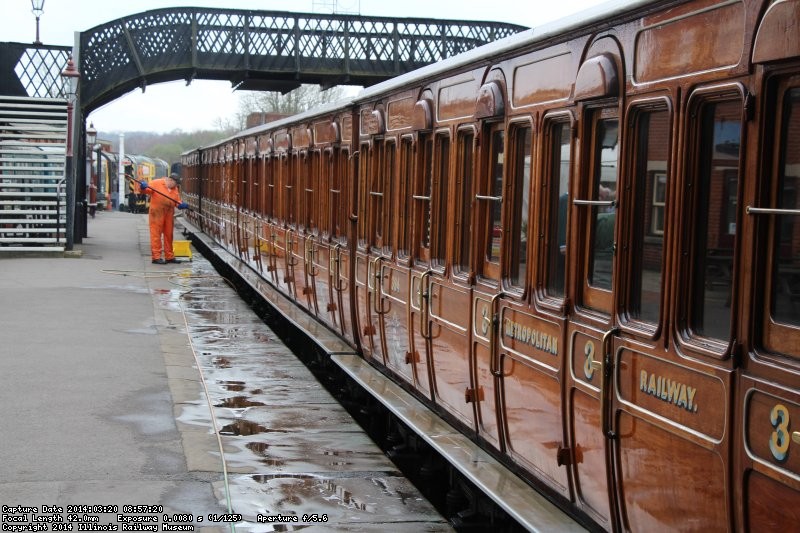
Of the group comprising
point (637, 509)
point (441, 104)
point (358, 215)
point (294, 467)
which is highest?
point (441, 104)

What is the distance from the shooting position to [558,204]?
18.3 ft

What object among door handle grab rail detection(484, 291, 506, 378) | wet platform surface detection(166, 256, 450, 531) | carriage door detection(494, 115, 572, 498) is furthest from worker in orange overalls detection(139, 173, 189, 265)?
carriage door detection(494, 115, 572, 498)

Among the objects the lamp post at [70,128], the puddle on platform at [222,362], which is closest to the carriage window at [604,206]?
the puddle on platform at [222,362]

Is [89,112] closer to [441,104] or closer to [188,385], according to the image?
[188,385]

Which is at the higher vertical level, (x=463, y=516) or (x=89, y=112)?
(x=89, y=112)

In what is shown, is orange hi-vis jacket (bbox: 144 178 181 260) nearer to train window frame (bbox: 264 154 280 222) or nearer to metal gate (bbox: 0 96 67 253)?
metal gate (bbox: 0 96 67 253)

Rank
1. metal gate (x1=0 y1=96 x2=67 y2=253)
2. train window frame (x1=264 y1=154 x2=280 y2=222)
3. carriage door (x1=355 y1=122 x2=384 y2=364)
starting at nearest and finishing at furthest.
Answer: carriage door (x1=355 y1=122 x2=384 y2=364) → train window frame (x1=264 y1=154 x2=280 y2=222) → metal gate (x1=0 y1=96 x2=67 y2=253)

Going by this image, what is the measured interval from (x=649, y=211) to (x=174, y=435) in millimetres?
4913

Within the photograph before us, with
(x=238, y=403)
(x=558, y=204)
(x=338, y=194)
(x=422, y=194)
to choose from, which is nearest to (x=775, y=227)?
(x=558, y=204)

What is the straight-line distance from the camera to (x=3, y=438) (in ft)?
26.6

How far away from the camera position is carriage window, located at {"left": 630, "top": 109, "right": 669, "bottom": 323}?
4.46 m

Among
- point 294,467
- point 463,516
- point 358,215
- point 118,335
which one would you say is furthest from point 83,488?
point 118,335

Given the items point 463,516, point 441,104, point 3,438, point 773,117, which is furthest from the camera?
point 3,438

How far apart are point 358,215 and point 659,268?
623 cm
